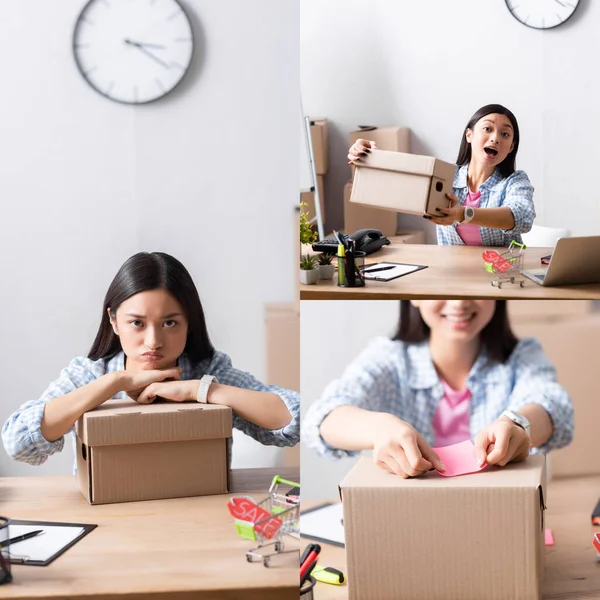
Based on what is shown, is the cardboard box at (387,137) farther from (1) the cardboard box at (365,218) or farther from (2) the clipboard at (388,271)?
(2) the clipboard at (388,271)

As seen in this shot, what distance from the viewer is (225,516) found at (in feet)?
3.21

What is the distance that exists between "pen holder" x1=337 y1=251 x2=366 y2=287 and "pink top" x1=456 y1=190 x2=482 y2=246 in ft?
0.58

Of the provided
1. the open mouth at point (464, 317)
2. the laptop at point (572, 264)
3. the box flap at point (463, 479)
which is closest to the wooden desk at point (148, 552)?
the box flap at point (463, 479)

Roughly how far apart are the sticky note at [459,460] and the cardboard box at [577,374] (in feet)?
1.55

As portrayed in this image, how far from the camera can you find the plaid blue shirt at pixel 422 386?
4.87 feet

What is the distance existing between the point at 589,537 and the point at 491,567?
35 centimetres

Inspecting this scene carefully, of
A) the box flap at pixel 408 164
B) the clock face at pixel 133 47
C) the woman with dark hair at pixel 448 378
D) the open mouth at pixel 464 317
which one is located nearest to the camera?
the clock face at pixel 133 47

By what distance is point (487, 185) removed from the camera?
4.14 feet

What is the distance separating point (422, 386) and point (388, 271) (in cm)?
36

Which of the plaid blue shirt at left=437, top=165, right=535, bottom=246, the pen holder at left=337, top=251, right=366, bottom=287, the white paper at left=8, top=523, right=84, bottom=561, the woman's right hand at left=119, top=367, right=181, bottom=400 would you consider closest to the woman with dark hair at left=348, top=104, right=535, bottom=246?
the plaid blue shirt at left=437, top=165, right=535, bottom=246

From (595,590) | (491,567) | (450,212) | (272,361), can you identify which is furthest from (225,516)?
(450,212)

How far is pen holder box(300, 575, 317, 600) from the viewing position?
0.97m

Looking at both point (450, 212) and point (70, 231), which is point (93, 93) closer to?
point (70, 231)

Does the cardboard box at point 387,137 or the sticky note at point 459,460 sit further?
the cardboard box at point 387,137
